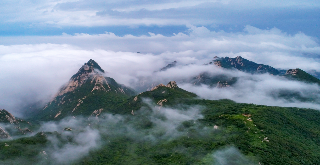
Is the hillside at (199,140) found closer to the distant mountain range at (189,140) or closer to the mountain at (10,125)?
the distant mountain range at (189,140)

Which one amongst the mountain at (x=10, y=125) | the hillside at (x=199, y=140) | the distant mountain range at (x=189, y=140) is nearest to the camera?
the hillside at (x=199, y=140)

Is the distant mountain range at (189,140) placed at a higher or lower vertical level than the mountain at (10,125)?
lower

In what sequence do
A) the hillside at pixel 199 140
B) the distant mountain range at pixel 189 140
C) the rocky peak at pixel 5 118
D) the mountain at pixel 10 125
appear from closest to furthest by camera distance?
the hillside at pixel 199 140 → the distant mountain range at pixel 189 140 → the mountain at pixel 10 125 → the rocky peak at pixel 5 118

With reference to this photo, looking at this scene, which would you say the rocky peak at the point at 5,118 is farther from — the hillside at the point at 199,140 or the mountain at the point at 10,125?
the hillside at the point at 199,140

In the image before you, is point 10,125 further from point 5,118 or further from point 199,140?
point 199,140

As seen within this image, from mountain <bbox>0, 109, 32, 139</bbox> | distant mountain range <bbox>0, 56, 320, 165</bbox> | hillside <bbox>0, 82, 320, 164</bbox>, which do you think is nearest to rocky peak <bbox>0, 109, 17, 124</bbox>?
mountain <bbox>0, 109, 32, 139</bbox>

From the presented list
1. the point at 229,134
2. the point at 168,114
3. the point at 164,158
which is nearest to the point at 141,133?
the point at 168,114

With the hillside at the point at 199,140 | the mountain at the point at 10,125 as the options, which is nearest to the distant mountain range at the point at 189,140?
the hillside at the point at 199,140

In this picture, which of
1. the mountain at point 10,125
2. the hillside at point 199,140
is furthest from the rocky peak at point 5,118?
the hillside at point 199,140

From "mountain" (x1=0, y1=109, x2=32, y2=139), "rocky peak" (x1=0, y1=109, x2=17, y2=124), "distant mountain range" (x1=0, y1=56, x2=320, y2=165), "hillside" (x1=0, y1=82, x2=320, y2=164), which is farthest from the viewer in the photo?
"rocky peak" (x1=0, y1=109, x2=17, y2=124)

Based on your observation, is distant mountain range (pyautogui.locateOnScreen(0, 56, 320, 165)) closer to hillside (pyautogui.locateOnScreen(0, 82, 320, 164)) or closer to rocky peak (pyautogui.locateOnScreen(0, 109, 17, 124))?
hillside (pyautogui.locateOnScreen(0, 82, 320, 164))

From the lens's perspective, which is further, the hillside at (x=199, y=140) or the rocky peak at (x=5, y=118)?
the rocky peak at (x=5, y=118)
